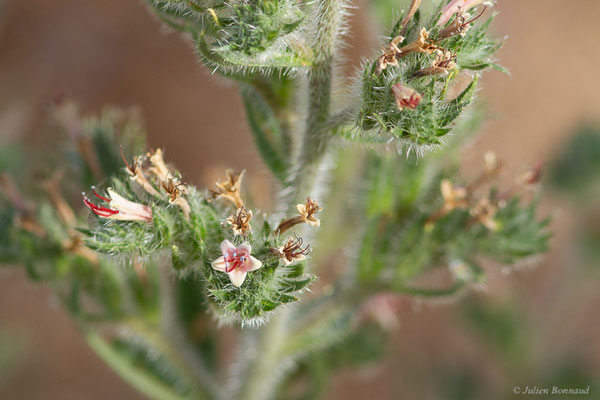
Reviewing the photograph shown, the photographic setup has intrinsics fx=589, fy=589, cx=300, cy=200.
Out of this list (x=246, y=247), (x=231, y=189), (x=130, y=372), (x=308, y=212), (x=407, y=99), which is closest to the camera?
(x=407, y=99)

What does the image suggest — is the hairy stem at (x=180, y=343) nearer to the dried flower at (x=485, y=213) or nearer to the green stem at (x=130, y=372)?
the green stem at (x=130, y=372)

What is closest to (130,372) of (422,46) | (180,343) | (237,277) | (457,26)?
(180,343)

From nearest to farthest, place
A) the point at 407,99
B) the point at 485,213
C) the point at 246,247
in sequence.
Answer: the point at 407,99 < the point at 246,247 < the point at 485,213

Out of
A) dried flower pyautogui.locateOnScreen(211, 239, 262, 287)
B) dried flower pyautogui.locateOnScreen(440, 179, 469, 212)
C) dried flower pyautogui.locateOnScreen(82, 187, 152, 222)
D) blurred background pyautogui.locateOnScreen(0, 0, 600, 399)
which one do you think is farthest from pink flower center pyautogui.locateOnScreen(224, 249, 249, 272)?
blurred background pyautogui.locateOnScreen(0, 0, 600, 399)

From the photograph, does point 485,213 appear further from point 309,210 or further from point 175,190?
point 175,190

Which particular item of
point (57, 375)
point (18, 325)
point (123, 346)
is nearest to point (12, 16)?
point (18, 325)

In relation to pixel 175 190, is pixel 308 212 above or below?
below
